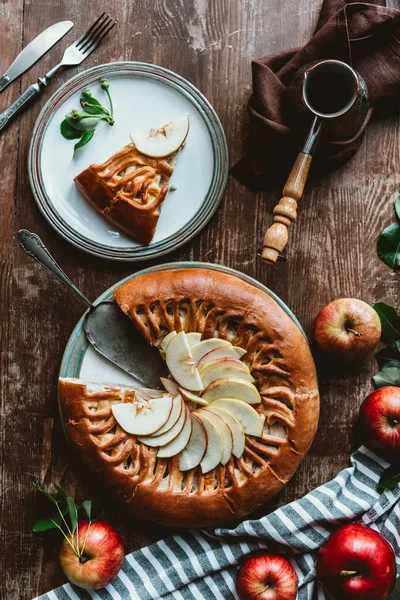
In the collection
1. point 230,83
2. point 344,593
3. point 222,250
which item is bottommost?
point 344,593

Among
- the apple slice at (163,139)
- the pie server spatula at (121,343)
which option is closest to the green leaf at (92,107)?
the apple slice at (163,139)

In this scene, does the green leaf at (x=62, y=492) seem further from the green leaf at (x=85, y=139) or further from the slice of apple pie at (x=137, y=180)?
the green leaf at (x=85, y=139)

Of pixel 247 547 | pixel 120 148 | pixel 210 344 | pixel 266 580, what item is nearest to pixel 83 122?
pixel 120 148

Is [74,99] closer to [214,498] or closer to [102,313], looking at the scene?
[102,313]

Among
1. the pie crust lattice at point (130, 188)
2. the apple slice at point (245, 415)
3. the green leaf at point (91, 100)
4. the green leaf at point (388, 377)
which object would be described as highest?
the green leaf at point (91, 100)

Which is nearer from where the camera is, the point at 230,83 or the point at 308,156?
the point at 308,156

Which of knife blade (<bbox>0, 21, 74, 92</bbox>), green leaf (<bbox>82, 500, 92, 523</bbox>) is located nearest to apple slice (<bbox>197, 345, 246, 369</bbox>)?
green leaf (<bbox>82, 500, 92, 523</bbox>)

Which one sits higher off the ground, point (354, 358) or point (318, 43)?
point (318, 43)

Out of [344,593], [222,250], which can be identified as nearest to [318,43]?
[222,250]
